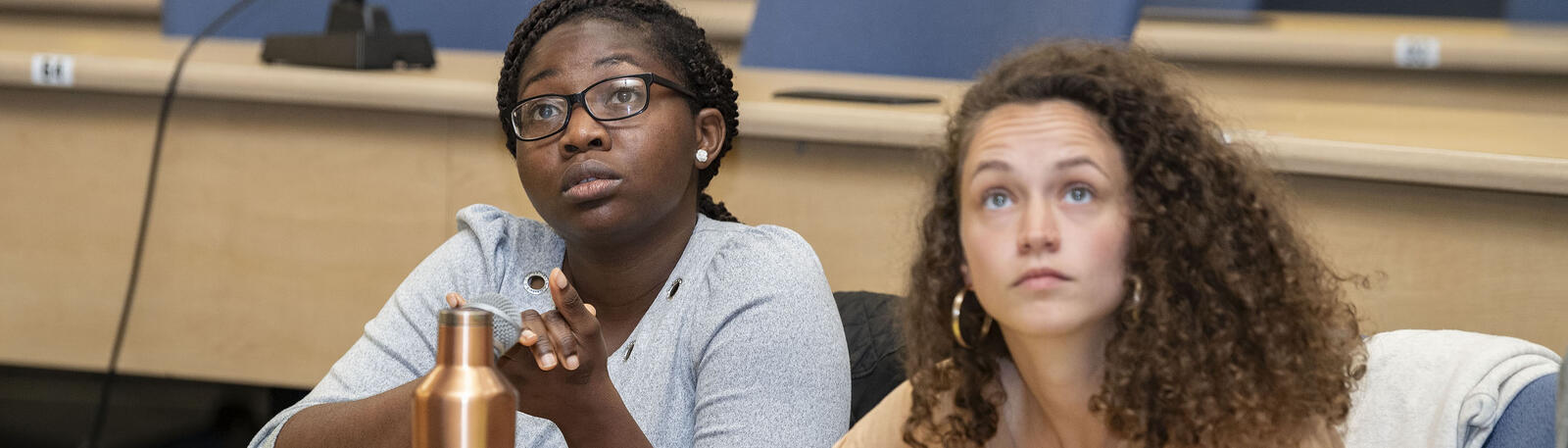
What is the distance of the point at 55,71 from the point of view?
1.77 meters

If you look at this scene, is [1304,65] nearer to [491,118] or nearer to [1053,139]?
[491,118]

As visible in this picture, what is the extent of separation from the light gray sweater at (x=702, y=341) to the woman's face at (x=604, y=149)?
7cm

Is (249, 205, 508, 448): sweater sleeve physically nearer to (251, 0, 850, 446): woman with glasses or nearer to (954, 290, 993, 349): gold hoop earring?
(251, 0, 850, 446): woman with glasses

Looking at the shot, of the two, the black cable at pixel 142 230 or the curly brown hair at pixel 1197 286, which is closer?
the curly brown hair at pixel 1197 286

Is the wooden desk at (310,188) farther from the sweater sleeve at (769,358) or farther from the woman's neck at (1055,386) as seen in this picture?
the woman's neck at (1055,386)

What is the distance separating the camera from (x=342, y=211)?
5.63ft

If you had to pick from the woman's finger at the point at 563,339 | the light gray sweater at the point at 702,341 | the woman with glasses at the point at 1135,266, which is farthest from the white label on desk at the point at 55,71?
the woman with glasses at the point at 1135,266

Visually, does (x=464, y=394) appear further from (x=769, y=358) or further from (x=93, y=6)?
(x=93, y=6)

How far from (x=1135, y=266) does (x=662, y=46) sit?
0.47 m

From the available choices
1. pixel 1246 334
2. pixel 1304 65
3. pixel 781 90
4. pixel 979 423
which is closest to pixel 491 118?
pixel 781 90

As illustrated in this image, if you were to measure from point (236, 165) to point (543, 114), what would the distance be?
804mm

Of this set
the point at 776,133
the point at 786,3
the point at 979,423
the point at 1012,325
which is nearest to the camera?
Answer: the point at 1012,325

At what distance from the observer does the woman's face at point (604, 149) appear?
1080mm

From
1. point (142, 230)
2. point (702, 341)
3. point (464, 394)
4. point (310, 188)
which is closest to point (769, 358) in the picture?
point (702, 341)
